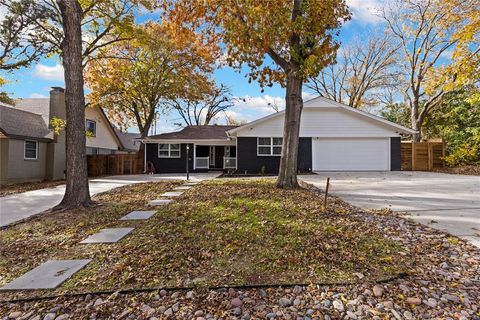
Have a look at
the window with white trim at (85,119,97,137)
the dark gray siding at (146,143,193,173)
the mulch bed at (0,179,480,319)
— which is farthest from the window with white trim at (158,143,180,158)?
the mulch bed at (0,179,480,319)

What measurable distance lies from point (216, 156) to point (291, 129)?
1263 centimetres

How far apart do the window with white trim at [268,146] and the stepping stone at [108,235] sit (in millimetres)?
12738

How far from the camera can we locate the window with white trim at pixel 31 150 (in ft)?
47.8

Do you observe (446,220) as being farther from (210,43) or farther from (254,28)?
(210,43)

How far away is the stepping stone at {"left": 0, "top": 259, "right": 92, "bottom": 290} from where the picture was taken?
8.39ft

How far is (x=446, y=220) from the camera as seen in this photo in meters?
4.64

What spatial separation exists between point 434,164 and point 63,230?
2005cm

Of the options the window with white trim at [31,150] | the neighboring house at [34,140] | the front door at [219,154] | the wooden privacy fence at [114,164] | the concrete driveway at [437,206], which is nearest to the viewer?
the concrete driveway at [437,206]

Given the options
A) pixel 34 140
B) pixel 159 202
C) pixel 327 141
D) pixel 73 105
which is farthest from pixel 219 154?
pixel 73 105

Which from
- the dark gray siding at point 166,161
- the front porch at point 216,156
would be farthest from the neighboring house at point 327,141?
the dark gray siding at point 166,161

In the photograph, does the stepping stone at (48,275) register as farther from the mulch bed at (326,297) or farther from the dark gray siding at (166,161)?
the dark gray siding at (166,161)

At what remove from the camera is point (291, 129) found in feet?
26.6

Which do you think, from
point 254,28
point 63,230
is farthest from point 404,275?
point 254,28

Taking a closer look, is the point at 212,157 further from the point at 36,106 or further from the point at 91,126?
the point at 36,106
